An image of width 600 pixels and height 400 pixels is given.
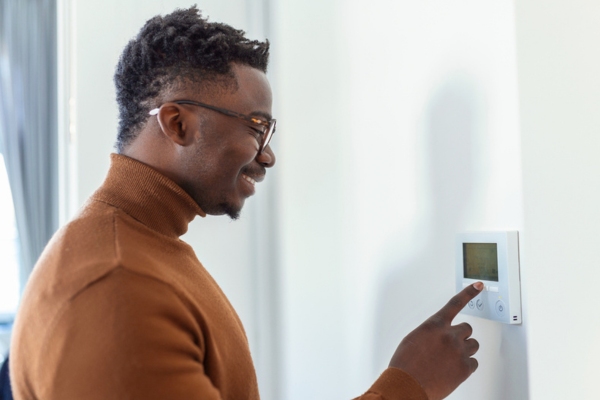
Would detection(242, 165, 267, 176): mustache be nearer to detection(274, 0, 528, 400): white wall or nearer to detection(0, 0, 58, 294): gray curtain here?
detection(274, 0, 528, 400): white wall

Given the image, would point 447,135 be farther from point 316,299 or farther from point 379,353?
point 316,299

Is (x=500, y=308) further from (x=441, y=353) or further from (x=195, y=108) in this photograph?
(x=195, y=108)

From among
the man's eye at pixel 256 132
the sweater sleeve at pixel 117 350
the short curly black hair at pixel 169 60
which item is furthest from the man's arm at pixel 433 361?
the short curly black hair at pixel 169 60

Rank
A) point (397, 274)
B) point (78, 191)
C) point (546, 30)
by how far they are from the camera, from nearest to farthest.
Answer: point (546, 30) < point (397, 274) < point (78, 191)

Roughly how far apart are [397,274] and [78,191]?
3.43ft

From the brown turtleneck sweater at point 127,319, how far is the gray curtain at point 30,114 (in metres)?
1.85

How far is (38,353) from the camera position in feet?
2.41

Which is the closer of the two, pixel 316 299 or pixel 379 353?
pixel 379 353

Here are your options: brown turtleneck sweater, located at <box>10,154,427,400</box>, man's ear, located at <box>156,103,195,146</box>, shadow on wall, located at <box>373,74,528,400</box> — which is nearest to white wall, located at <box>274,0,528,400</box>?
shadow on wall, located at <box>373,74,528,400</box>

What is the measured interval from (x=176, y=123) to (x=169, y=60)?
11 centimetres

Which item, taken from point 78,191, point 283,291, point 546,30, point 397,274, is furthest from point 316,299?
point 546,30

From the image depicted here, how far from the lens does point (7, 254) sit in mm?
2557

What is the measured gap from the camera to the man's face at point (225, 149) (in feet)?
3.16

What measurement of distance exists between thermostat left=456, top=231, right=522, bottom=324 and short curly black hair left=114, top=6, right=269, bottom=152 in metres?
0.48
